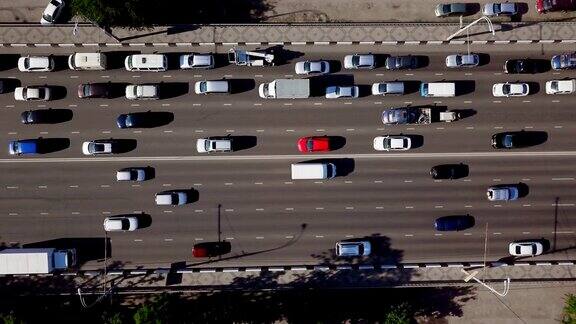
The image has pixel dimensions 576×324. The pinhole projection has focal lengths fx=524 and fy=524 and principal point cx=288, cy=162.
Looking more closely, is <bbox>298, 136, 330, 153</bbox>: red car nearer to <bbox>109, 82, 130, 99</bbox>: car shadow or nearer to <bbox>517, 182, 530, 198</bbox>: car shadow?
<bbox>109, 82, 130, 99</bbox>: car shadow

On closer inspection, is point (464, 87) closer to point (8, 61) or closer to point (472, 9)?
point (472, 9)

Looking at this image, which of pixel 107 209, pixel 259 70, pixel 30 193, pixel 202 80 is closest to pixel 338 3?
pixel 259 70

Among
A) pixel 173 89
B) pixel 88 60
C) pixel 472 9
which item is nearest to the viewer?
pixel 88 60

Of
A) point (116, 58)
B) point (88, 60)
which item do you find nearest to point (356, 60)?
point (116, 58)

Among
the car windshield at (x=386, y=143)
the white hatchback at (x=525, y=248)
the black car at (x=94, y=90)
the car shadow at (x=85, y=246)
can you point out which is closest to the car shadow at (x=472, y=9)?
the car windshield at (x=386, y=143)

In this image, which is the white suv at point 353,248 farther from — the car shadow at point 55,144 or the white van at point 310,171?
the car shadow at point 55,144

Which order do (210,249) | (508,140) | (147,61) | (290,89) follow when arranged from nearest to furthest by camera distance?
(147,61), (290,89), (210,249), (508,140)
